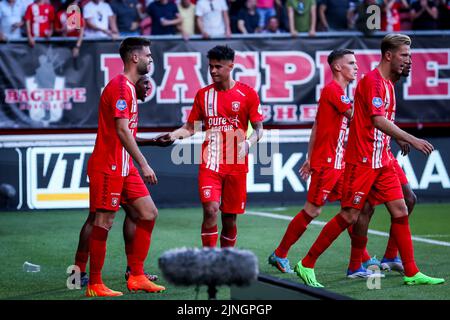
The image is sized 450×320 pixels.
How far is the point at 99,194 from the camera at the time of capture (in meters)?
8.14

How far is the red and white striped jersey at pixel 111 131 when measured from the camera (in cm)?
809

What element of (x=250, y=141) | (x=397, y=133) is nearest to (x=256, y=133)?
(x=250, y=141)

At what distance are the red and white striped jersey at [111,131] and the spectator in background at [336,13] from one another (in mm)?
10710

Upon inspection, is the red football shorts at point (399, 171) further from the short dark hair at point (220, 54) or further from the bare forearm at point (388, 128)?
the short dark hair at point (220, 54)

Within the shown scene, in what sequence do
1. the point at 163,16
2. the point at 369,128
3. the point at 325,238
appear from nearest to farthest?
1. the point at 369,128
2. the point at 325,238
3. the point at 163,16

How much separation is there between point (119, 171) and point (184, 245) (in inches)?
142

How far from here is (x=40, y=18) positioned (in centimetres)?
1694

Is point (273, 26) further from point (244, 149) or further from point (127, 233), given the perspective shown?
point (127, 233)

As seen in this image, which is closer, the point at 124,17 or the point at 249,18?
the point at 124,17

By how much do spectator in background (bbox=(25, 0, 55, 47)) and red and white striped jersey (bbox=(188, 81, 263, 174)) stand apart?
8452mm

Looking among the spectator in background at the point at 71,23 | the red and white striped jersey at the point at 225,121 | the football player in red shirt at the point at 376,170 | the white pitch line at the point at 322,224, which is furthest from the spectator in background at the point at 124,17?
the football player in red shirt at the point at 376,170

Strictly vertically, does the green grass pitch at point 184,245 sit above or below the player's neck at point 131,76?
below
